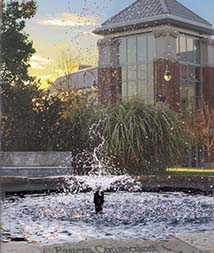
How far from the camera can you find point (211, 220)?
3244mm

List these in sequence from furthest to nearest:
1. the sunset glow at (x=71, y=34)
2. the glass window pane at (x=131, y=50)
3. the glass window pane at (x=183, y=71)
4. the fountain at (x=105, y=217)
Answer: the glass window pane at (x=183, y=71) < the glass window pane at (x=131, y=50) < the sunset glow at (x=71, y=34) < the fountain at (x=105, y=217)

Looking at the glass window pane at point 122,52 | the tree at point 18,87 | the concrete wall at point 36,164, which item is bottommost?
the concrete wall at point 36,164

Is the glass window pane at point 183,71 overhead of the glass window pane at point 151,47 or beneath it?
beneath

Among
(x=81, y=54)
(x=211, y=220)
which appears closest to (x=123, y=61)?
(x=81, y=54)

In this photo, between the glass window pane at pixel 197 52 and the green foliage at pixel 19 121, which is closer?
the green foliage at pixel 19 121

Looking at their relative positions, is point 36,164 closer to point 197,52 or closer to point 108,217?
point 108,217

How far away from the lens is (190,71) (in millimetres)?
13570

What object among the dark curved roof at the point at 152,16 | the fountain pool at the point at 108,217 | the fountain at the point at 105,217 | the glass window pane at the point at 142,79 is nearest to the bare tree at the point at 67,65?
the dark curved roof at the point at 152,16

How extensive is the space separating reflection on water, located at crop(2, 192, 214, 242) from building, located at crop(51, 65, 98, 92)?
6.09 meters

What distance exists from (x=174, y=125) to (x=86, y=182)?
8.06 ft

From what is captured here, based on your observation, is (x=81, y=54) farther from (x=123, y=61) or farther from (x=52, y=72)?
(x=123, y=61)

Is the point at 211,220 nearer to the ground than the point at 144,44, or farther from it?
nearer to the ground

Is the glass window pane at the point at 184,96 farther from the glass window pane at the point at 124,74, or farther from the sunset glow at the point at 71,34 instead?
the sunset glow at the point at 71,34

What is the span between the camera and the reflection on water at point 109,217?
2.77 metres
